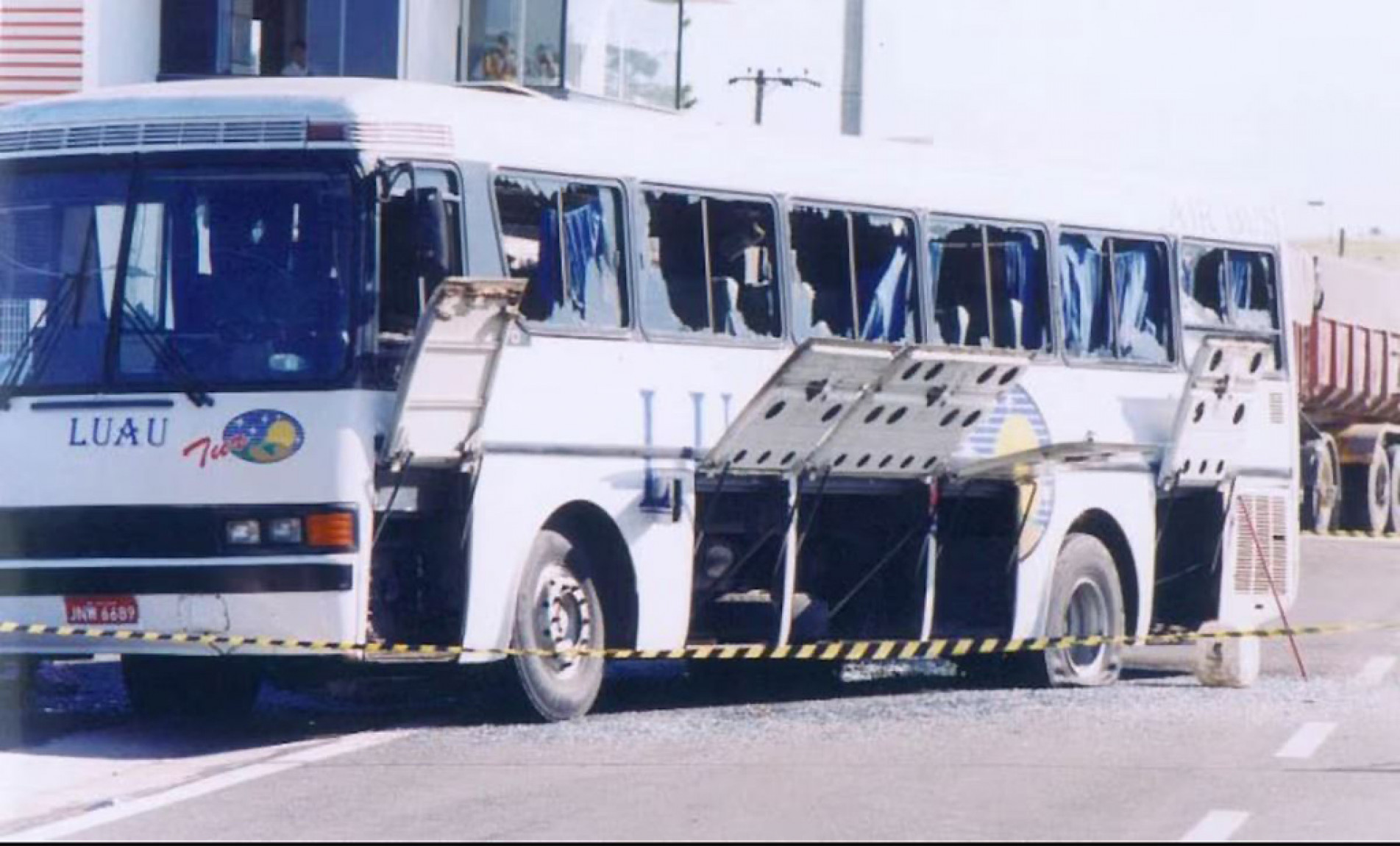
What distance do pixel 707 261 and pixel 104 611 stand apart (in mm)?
4147

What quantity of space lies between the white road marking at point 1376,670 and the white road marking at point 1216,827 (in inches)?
271

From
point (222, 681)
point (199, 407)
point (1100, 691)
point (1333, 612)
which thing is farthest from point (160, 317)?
point (1333, 612)

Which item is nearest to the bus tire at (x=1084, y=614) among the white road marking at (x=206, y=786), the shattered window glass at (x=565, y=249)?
the shattered window glass at (x=565, y=249)

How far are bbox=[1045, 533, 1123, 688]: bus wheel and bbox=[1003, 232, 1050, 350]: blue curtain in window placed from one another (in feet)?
4.53

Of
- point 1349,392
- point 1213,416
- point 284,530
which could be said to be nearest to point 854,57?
point 1213,416

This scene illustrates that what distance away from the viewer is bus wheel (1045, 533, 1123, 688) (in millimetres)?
18328

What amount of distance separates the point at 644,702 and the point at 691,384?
2228 mm

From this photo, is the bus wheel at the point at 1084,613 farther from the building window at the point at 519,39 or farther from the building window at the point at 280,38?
the building window at the point at 519,39

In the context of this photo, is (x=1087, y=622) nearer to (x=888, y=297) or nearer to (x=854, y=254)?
(x=888, y=297)

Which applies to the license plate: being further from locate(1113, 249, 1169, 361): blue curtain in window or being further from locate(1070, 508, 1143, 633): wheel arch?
locate(1113, 249, 1169, 361): blue curtain in window

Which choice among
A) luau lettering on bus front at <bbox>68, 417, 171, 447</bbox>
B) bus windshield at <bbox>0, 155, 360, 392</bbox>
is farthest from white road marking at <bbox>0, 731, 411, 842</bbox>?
bus windshield at <bbox>0, 155, 360, 392</bbox>

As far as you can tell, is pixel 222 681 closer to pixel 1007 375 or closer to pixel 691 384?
pixel 691 384

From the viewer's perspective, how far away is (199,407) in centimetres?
1373

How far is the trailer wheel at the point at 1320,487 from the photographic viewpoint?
131ft
